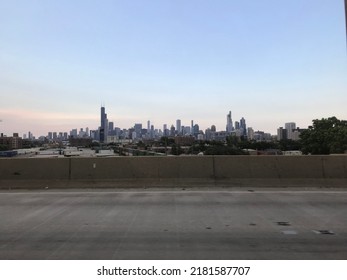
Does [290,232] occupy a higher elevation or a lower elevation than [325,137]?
lower

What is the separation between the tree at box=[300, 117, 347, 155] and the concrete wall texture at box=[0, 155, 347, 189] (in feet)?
196

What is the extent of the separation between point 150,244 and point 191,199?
4.89m

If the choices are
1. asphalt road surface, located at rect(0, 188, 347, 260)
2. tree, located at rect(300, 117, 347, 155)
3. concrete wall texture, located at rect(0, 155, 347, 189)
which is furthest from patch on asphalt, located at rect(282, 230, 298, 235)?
tree, located at rect(300, 117, 347, 155)

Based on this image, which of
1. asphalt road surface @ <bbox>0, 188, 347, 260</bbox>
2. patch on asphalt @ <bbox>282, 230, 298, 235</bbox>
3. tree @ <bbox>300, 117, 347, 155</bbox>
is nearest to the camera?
asphalt road surface @ <bbox>0, 188, 347, 260</bbox>

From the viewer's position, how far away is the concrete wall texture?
14109 millimetres

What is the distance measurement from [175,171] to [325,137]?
7178cm

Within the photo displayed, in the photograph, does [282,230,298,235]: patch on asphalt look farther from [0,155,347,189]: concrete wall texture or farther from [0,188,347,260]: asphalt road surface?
[0,155,347,189]: concrete wall texture

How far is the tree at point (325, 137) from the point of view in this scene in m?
72.6

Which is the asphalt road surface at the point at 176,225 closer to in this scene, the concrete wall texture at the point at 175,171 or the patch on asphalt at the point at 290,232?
the patch on asphalt at the point at 290,232

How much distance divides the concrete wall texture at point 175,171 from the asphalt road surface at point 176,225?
1161 mm

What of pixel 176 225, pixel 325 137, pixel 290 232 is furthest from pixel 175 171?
pixel 325 137

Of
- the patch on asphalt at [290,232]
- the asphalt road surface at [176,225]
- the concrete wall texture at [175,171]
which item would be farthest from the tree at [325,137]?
the patch on asphalt at [290,232]

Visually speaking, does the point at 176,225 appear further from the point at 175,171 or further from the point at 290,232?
the point at 175,171

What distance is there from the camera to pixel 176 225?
8430 millimetres
